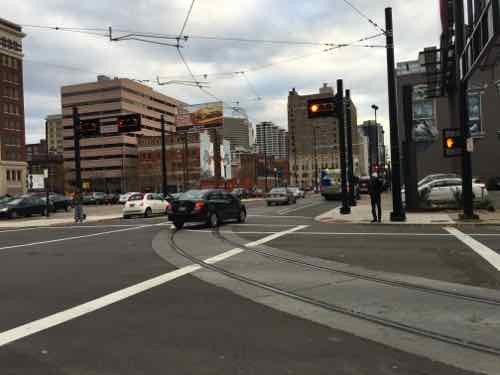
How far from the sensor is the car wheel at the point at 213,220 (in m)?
19.1

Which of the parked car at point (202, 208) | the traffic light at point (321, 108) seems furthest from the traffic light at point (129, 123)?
the parked car at point (202, 208)

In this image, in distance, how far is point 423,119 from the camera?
62.4 m

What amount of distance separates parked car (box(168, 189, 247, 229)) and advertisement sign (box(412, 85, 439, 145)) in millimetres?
45646

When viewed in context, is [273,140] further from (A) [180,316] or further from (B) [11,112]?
(A) [180,316]

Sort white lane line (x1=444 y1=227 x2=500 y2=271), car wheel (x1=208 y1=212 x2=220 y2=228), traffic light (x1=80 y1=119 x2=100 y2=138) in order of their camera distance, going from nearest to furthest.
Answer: white lane line (x1=444 y1=227 x2=500 y2=271) → car wheel (x1=208 y1=212 x2=220 y2=228) → traffic light (x1=80 y1=119 x2=100 y2=138)

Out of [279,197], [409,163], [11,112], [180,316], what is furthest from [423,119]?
[11,112]

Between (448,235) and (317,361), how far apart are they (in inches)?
433

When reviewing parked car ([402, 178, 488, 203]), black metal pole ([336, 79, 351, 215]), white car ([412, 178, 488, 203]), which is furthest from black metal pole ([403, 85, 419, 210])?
black metal pole ([336, 79, 351, 215])

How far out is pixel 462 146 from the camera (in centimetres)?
1800

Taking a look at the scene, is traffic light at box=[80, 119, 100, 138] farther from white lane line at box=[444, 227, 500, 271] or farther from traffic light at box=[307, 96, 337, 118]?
white lane line at box=[444, 227, 500, 271]

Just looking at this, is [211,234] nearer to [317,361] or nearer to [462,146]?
[462,146]

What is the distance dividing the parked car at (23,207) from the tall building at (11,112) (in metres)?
70.2

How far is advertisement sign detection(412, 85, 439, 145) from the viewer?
61250mm

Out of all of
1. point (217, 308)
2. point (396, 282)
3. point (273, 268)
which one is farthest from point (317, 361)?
point (273, 268)
